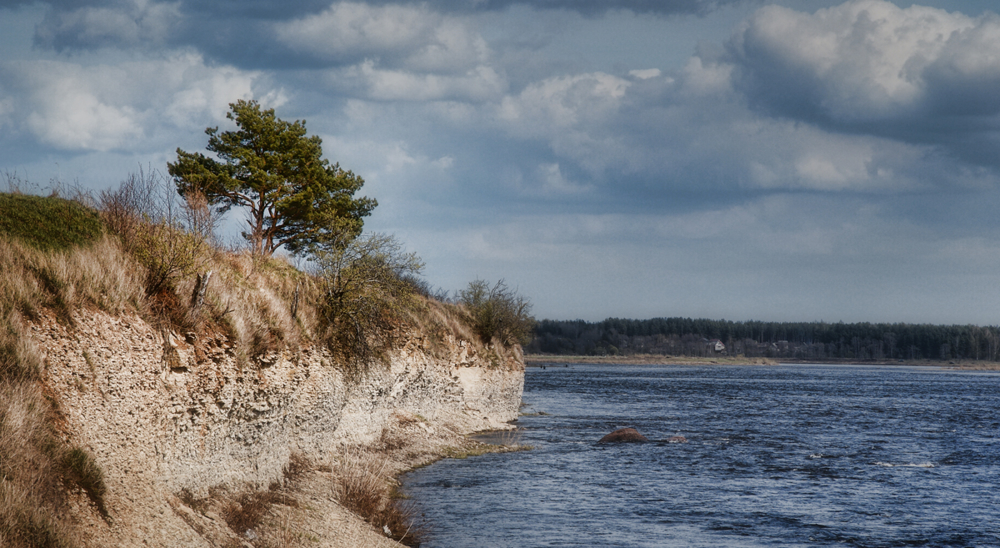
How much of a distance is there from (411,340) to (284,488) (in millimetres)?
15678

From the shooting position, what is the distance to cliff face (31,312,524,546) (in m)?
12.7

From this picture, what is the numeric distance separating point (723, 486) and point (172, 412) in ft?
69.2

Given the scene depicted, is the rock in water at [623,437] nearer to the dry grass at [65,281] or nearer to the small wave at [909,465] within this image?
the small wave at [909,465]

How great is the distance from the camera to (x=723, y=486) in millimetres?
28328

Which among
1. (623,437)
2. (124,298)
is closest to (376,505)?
(124,298)

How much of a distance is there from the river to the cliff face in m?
4.76

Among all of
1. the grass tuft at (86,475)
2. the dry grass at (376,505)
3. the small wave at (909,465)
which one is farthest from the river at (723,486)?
the grass tuft at (86,475)

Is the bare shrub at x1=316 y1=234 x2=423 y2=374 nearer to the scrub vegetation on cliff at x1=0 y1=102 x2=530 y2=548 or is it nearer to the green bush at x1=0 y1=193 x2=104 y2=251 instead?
the scrub vegetation on cliff at x1=0 y1=102 x2=530 y2=548

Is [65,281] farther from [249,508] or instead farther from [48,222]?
[249,508]

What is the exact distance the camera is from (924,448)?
40.7 meters

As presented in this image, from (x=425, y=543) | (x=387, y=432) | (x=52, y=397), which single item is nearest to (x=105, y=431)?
(x=52, y=397)

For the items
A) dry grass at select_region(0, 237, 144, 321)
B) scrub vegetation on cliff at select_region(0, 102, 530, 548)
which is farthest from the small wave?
dry grass at select_region(0, 237, 144, 321)

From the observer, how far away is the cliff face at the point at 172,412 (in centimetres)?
1268

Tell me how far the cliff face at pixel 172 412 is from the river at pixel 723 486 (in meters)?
4.76
